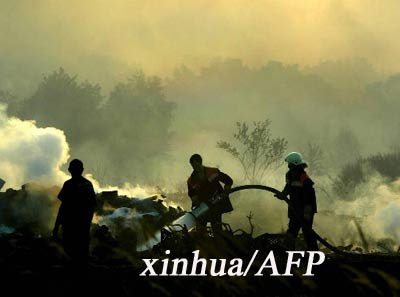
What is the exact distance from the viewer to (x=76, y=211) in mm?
10609

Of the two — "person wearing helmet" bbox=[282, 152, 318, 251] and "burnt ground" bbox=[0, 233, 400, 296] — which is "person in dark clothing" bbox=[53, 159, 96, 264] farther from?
"person wearing helmet" bbox=[282, 152, 318, 251]

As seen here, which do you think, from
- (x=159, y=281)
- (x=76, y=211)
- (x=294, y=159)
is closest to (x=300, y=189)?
(x=294, y=159)

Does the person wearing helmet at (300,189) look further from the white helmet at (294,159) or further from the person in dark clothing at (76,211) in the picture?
the person in dark clothing at (76,211)

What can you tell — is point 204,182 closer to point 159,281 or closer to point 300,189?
point 300,189

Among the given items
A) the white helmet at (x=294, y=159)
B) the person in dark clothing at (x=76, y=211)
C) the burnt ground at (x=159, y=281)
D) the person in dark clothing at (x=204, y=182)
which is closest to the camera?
the burnt ground at (x=159, y=281)

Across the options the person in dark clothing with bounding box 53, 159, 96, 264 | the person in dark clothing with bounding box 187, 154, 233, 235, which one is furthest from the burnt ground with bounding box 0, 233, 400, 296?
the person in dark clothing with bounding box 187, 154, 233, 235

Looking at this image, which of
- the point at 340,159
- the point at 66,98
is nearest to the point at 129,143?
the point at 66,98

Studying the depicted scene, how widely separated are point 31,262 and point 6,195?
11496 millimetres

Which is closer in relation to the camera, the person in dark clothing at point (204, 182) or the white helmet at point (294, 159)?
the white helmet at point (294, 159)

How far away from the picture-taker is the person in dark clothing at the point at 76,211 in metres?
10.5


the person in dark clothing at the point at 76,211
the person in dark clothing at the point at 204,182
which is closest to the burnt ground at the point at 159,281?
the person in dark clothing at the point at 76,211

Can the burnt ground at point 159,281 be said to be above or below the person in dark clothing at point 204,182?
below

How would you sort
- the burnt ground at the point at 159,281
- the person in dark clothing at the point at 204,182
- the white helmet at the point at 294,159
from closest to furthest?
the burnt ground at the point at 159,281 → the white helmet at the point at 294,159 → the person in dark clothing at the point at 204,182

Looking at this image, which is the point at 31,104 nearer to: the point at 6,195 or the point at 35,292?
the point at 6,195
